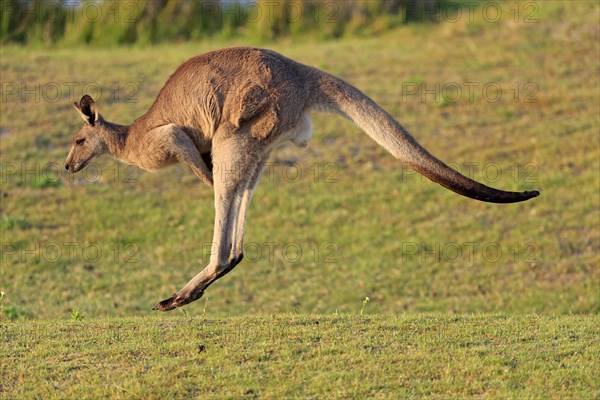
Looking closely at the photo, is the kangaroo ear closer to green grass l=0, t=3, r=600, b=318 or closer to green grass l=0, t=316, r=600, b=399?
green grass l=0, t=316, r=600, b=399

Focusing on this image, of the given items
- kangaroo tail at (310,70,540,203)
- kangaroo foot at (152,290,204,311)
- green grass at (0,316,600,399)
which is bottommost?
green grass at (0,316,600,399)

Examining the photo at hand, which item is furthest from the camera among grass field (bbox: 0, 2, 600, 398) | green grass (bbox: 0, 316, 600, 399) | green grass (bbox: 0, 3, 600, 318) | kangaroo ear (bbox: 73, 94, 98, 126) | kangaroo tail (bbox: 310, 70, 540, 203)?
green grass (bbox: 0, 3, 600, 318)

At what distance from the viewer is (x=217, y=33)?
1931cm

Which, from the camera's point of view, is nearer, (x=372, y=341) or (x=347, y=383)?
(x=347, y=383)

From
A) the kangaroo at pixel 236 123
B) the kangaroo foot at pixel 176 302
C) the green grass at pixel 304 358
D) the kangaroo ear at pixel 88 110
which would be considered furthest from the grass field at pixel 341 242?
the kangaroo ear at pixel 88 110

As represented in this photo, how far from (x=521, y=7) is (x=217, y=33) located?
229 inches

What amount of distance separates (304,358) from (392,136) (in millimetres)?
1738

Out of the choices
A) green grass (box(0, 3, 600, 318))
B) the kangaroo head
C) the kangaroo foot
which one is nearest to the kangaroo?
the kangaroo foot

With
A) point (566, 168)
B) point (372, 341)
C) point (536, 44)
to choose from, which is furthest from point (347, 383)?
point (536, 44)

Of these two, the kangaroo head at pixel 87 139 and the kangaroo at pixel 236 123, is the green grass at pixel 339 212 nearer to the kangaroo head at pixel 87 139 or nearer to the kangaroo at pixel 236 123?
the kangaroo head at pixel 87 139

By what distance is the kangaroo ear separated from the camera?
7811 millimetres

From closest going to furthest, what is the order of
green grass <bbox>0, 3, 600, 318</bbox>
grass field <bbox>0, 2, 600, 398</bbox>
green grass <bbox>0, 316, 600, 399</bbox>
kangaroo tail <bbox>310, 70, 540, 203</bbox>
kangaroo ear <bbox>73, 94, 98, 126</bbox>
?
green grass <bbox>0, 316, 600, 399</bbox> → grass field <bbox>0, 2, 600, 398</bbox> → kangaroo tail <bbox>310, 70, 540, 203</bbox> → kangaroo ear <bbox>73, 94, 98, 126</bbox> → green grass <bbox>0, 3, 600, 318</bbox>

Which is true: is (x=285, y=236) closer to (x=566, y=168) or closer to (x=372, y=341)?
(x=566, y=168)

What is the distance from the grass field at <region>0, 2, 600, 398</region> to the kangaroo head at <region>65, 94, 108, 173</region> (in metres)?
1.25
